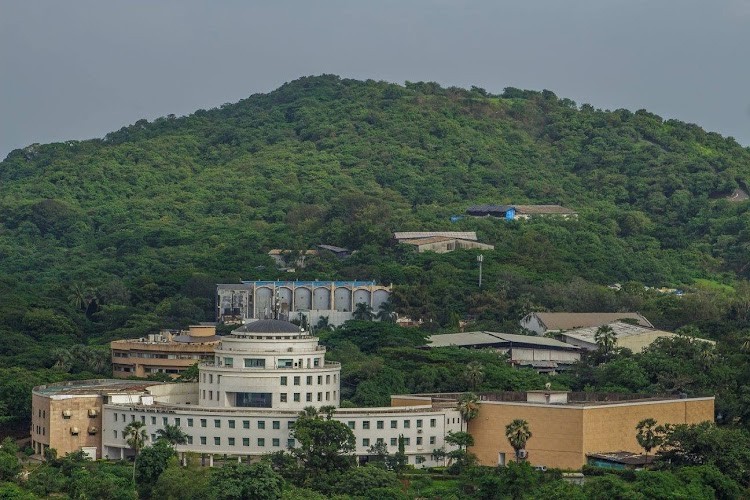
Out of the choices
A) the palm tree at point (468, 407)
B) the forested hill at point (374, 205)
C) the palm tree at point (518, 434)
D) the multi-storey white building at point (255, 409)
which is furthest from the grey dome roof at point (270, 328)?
the forested hill at point (374, 205)

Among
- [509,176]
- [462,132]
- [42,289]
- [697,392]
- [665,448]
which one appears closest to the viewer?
[665,448]

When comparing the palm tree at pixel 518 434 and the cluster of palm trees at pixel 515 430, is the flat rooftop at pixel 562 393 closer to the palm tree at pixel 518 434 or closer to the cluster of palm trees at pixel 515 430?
the cluster of palm trees at pixel 515 430

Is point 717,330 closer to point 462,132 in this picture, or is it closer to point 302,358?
point 302,358

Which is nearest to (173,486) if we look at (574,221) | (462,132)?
(574,221)

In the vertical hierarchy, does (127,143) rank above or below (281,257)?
above

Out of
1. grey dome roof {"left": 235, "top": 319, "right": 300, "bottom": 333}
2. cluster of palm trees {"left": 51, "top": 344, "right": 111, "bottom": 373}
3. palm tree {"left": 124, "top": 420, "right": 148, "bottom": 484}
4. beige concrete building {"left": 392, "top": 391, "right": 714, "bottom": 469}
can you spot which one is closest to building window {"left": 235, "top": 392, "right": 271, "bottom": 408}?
grey dome roof {"left": 235, "top": 319, "right": 300, "bottom": 333}

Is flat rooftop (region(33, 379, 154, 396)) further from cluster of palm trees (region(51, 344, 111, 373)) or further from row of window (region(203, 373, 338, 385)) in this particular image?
cluster of palm trees (region(51, 344, 111, 373))
